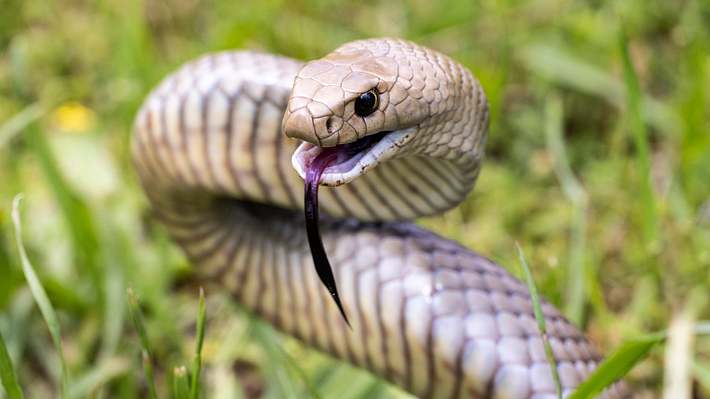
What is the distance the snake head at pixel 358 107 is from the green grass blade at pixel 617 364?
47 centimetres

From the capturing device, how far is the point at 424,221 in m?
2.96

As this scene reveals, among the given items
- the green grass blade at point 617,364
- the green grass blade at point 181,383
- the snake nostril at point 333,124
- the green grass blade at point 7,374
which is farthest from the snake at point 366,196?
the green grass blade at point 7,374

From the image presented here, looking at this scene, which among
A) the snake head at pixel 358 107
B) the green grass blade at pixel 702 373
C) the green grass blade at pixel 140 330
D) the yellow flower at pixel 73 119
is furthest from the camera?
the yellow flower at pixel 73 119

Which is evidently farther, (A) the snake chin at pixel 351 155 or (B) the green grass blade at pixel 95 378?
(B) the green grass blade at pixel 95 378

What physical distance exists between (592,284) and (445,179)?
0.69m

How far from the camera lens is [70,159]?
3.18m

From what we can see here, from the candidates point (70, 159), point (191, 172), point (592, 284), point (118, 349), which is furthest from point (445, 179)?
point (70, 159)

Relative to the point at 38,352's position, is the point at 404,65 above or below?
above

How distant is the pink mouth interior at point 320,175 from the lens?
1.53 meters

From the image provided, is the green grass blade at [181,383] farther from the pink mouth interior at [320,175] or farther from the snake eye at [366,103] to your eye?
the snake eye at [366,103]

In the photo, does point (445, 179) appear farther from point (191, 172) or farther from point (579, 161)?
point (579, 161)

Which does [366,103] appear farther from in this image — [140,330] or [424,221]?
[424,221]

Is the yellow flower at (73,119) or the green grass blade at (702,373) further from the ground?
the yellow flower at (73,119)

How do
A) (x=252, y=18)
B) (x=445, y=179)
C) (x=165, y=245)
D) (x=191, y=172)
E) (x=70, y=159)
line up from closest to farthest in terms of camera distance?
(x=445, y=179)
(x=191, y=172)
(x=165, y=245)
(x=70, y=159)
(x=252, y=18)
